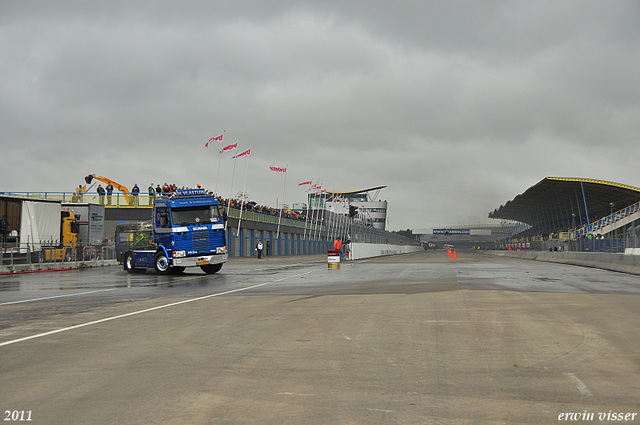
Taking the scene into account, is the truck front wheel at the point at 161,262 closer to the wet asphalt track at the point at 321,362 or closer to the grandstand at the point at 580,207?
the wet asphalt track at the point at 321,362

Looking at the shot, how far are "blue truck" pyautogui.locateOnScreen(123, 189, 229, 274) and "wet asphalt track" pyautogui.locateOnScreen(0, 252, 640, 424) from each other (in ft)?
41.5

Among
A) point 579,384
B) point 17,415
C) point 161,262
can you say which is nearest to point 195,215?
point 161,262

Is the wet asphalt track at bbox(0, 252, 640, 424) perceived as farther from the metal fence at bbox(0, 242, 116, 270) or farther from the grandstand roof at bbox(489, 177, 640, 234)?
the grandstand roof at bbox(489, 177, 640, 234)

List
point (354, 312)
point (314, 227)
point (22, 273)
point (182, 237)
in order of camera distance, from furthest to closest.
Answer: point (314, 227), point (22, 273), point (182, 237), point (354, 312)

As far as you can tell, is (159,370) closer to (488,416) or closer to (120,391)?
(120,391)

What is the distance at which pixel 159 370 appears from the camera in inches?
241

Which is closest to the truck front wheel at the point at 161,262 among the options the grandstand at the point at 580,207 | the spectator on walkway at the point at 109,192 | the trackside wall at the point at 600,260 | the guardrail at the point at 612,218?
the trackside wall at the point at 600,260

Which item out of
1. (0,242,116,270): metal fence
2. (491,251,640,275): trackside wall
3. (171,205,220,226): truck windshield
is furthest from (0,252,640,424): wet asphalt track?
(0,242,116,270): metal fence

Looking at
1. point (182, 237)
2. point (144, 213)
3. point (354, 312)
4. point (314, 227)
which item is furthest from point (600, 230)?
point (354, 312)

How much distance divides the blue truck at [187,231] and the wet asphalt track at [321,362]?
12651 millimetres

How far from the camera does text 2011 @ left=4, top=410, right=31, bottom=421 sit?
4.53 meters

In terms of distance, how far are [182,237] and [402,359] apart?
19.5m

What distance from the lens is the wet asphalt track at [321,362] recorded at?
4.74 metres

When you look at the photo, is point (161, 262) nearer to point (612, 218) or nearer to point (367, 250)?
point (367, 250)
